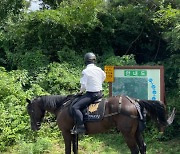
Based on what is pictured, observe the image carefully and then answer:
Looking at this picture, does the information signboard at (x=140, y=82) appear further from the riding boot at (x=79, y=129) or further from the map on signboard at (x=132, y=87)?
the riding boot at (x=79, y=129)

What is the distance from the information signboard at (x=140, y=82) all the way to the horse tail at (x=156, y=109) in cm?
126

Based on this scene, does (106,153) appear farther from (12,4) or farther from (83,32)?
(12,4)

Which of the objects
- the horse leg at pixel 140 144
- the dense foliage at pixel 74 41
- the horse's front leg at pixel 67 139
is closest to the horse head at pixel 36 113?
the horse's front leg at pixel 67 139

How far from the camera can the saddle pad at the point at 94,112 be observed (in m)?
7.15

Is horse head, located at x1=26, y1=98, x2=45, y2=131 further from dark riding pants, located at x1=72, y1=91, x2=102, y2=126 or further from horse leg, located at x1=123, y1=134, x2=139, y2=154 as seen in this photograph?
horse leg, located at x1=123, y1=134, x2=139, y2=154

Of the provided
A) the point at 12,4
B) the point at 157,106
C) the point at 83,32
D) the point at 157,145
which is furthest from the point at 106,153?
the point at 12,4

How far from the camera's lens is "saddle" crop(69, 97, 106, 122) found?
7152mm

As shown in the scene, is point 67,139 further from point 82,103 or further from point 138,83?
point 138,83

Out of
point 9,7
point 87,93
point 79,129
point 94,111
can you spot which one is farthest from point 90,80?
point 9,7

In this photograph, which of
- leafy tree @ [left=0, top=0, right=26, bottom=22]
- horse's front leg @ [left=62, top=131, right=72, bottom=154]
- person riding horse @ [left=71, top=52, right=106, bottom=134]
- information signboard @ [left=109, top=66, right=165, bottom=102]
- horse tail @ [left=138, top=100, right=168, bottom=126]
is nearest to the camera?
person riding horse @ [left=71, top=52, right=106, bottom=134]

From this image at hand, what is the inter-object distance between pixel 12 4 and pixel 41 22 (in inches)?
90.2

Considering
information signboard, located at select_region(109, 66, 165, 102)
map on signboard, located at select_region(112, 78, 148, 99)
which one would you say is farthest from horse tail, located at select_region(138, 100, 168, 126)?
map on signboard, located at select_region(112, 78, 148, 99)

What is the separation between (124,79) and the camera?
914 cm

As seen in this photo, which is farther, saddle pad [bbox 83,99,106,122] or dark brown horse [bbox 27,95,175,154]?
saddle pad [bbox 83,99,106,122]
